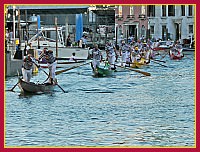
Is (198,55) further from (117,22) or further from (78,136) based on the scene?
(117,22)

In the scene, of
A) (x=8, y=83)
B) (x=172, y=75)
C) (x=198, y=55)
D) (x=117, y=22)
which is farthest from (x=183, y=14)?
(x=198, y=55)

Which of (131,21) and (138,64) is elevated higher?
(131,21)

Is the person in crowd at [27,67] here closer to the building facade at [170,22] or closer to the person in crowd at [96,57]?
the person in crowd at [96,57]

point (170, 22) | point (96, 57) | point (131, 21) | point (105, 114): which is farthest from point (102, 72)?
point (131, 21)

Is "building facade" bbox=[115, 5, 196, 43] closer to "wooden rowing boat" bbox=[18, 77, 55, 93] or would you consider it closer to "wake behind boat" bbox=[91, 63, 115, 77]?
"wake behind boat" bbox=[91, 63, 115, 77]

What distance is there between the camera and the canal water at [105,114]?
1032 cm

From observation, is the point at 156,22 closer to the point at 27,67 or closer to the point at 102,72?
the point at 102,72

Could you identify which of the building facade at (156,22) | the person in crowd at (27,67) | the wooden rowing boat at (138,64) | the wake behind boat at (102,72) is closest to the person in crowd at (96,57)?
the wake behind boat at (102,72)

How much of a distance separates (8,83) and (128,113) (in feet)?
23.0

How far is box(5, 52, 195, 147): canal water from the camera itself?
33.9ft

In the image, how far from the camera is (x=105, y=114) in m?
13.4

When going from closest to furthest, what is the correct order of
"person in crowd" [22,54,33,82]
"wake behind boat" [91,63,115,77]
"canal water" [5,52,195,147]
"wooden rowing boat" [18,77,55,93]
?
"canal water" [5,52,195,147] → "wooden rowing boat" [18,77,55,93] → "person in crowd" [22,54,33,82] → "wake behind boat" [91,63,115,77]

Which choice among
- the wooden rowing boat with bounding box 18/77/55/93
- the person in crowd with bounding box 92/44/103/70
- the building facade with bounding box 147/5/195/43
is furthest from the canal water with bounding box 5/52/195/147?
the building facade with bounding box 147/5/195/43

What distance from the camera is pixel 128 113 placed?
44.1ft
